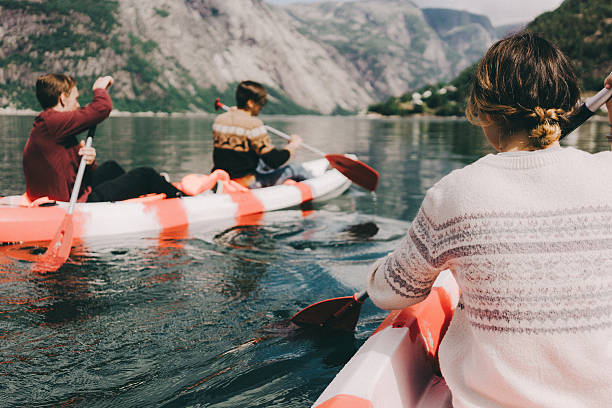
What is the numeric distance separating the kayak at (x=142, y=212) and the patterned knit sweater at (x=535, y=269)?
5.35 metres

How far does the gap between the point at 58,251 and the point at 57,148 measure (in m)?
1.22

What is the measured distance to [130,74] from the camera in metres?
144

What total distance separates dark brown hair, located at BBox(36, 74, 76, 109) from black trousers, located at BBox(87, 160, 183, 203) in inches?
53.7

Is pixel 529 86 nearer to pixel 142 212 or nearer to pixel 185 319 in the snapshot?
pixel 185 319

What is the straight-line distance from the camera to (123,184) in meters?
6.62

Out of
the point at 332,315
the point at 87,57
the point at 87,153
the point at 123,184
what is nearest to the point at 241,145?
the point at 123,184

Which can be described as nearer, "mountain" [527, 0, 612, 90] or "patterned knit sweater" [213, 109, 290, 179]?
"patterned knit sweater" [213, 109, 290, 179]

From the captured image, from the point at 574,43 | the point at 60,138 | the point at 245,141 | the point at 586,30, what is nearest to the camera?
the point at 60,138

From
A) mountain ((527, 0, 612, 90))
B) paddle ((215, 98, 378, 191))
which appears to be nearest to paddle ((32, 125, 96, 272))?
paddle ((215, 98, 378, 191))

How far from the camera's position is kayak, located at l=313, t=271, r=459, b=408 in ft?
6.04

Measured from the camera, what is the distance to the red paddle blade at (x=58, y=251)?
4.80 meters

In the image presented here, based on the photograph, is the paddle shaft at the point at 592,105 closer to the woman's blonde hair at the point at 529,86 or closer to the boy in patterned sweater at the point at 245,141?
the woman's blonde hair at the point at 529,86

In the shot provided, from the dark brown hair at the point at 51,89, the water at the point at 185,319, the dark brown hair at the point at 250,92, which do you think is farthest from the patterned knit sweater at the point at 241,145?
the dark brown hair at the point at 51,89

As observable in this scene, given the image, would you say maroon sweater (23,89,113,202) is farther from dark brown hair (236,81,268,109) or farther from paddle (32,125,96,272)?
dark brown hair (236,81,268,109)
